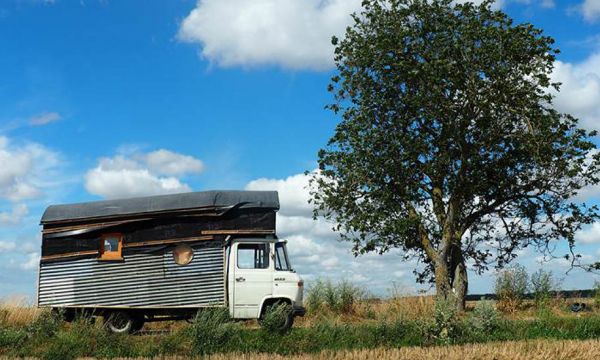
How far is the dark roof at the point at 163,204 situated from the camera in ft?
66.1

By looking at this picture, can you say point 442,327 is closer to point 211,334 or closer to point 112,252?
point 211,334

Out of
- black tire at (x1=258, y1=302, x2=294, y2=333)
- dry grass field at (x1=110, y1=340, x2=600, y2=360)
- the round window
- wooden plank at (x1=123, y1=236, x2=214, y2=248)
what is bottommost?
dry grass field at (x1=110, y1=340, x2=600, y2=360)

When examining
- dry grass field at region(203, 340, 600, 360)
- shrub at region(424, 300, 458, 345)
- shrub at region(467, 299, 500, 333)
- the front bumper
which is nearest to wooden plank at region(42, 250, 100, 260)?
the front bumper

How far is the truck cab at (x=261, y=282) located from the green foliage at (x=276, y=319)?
879 mm

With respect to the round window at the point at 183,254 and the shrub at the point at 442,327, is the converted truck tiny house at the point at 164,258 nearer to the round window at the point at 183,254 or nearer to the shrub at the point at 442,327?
the round window at the point at 183,254

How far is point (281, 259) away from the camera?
19.9 m

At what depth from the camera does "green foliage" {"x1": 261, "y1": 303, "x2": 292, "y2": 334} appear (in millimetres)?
17672

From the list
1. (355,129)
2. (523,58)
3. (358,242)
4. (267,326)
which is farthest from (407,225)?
(267,326)

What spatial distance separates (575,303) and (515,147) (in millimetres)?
6388

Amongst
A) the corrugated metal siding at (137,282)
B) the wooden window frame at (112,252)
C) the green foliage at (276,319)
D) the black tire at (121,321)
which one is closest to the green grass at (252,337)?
the green foliage at (276,319)

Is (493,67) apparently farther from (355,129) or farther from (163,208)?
(163,208)

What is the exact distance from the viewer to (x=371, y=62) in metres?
26.6

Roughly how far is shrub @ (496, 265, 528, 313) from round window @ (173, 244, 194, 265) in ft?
38.7

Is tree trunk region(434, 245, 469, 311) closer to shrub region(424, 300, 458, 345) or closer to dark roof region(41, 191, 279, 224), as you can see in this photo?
shrub region(424, 300, 458, 345)
